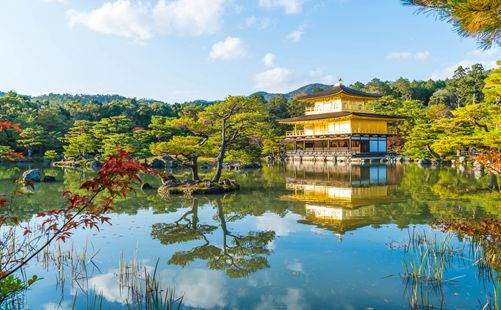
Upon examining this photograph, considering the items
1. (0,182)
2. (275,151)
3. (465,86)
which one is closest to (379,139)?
(275,151)

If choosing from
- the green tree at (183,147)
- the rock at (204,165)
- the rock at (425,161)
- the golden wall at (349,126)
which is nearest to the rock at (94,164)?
the rock at (204,165)

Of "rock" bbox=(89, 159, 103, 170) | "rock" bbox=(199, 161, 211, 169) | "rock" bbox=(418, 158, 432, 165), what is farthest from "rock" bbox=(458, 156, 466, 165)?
"rock" bbox=(89, 159, 103, 170)

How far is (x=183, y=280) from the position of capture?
477 cm

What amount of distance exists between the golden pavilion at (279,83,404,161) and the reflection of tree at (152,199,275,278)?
980 inches

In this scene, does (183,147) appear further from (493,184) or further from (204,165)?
(204,165)

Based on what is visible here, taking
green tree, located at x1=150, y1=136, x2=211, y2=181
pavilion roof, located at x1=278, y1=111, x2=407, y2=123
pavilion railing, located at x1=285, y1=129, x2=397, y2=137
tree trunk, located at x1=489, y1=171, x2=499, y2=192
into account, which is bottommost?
tree trunk, located at x1=489, y1=171, x2=499, y2=192

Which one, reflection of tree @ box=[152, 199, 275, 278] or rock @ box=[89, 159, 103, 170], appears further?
rock @ box=[89, 159, 103, 170]

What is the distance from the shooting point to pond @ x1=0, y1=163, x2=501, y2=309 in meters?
4.19

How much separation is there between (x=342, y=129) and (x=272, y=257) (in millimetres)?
29259

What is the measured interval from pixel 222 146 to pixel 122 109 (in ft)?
112

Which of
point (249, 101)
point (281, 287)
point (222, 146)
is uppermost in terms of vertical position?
point (249, 101)

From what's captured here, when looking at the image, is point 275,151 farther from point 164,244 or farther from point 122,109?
point 164,244

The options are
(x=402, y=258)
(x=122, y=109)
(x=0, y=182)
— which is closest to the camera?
(x=402, y=258)

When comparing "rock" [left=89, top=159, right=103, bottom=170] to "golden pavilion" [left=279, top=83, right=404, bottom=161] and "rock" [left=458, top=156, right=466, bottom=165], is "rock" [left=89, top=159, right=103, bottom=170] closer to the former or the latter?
"golden pavilion" [left=279, top=83, right=404, bottom=161]
